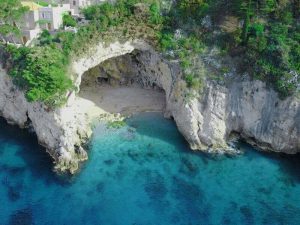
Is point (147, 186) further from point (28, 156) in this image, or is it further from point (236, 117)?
point (28, 156)

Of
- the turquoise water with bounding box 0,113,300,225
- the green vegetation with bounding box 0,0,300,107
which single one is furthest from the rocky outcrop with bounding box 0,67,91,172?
the green vegetation with bounding box 0,0,300,107

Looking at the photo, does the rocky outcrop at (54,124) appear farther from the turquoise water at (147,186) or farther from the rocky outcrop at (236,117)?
the rocky outcrop at (236,117)

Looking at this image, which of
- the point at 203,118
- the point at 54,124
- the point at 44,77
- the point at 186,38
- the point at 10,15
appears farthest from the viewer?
the point at 10,15

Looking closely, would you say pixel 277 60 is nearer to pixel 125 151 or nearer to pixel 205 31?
pixel 205 31

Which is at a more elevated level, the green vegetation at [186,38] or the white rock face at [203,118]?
the green vegetation at [186,38]

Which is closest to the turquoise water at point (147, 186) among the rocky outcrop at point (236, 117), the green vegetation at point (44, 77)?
the rocky outcrop at point (236, 117)

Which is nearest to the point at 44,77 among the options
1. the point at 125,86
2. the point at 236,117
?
the point at 125,86
